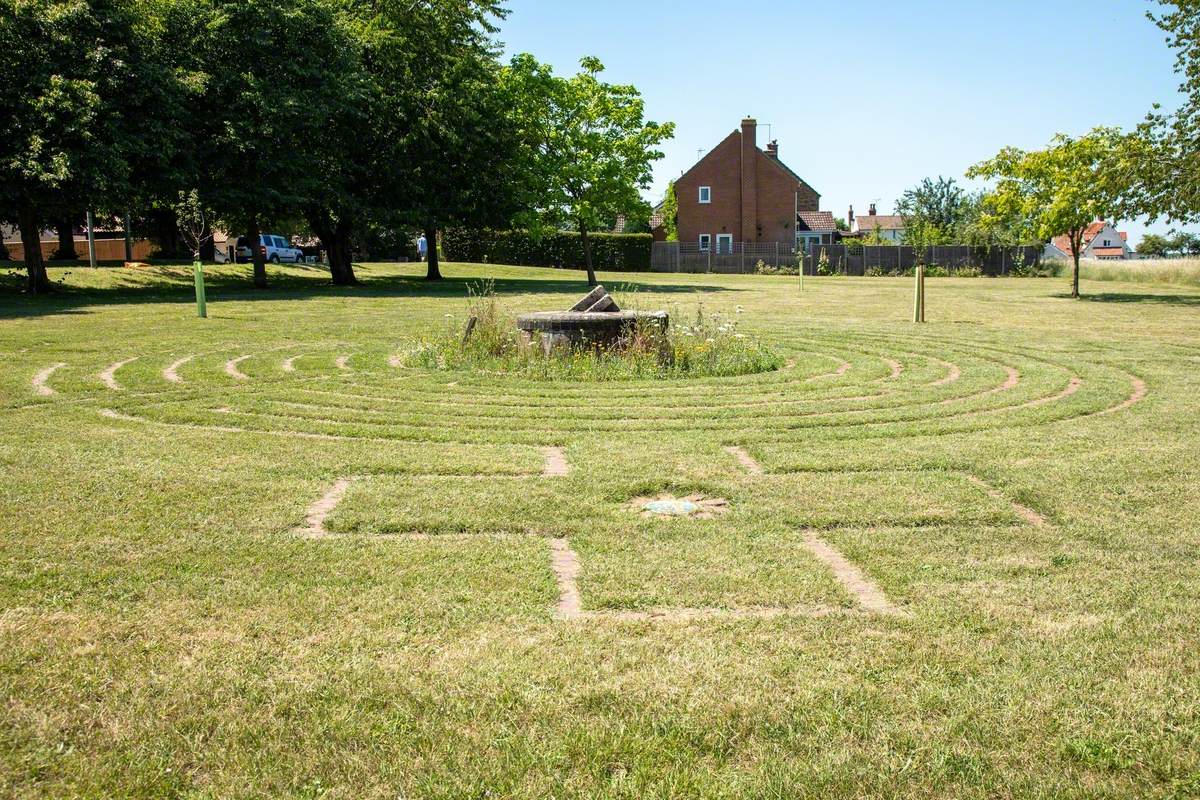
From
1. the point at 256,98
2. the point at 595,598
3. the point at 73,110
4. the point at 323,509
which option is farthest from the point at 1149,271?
the point at 595,598

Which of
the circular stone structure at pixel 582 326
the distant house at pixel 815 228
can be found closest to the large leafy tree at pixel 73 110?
the circular stone structure at pixel 582 326

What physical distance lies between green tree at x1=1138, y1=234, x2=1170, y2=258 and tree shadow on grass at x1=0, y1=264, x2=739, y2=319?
209ft

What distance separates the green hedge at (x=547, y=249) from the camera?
54281mm

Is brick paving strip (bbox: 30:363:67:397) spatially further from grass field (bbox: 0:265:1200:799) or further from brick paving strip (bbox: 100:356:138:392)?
brick paving strip (bbox: 100:356:138:392)

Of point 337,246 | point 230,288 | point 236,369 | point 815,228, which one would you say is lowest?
point 236,369

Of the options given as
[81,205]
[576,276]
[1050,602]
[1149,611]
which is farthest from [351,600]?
[576,276]

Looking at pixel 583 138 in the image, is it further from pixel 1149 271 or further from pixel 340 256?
pixel 1149 271

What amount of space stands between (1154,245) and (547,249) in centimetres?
5918

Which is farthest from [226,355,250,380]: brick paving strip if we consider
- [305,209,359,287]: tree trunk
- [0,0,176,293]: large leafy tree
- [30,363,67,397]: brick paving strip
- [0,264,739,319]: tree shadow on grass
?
[305,209,359,287]: tree trunk

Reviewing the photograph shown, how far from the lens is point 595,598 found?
13.3 ft

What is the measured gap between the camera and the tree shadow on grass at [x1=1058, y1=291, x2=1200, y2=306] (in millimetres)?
26859

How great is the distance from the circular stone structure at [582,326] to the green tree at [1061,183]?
19.1 metres

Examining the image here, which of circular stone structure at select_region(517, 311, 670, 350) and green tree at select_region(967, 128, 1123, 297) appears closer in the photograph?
circular stone structure at select_region(517, 311, 670, 350)

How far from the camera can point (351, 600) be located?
13.1 ft
